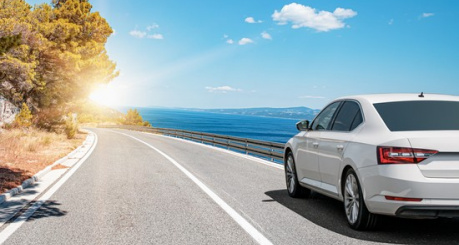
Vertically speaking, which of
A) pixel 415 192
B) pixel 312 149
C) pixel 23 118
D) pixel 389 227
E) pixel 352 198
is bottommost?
pixel 389 227

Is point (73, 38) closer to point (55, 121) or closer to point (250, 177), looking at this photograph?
point (55, 121)

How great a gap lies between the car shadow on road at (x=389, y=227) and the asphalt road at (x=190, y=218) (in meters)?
0.01

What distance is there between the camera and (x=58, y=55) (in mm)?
24891

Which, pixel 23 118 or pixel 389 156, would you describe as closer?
pixel 389 156

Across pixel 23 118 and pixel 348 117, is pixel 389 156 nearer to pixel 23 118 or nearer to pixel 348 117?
pixel 348 117

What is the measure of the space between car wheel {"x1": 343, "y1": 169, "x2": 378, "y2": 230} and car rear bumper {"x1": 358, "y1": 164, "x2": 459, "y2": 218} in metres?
0.48

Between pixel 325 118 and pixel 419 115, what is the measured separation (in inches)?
77.8

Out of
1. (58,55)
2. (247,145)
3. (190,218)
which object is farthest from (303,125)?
(58,55)

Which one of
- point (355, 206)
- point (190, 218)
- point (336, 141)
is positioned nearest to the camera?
point (355, 206)

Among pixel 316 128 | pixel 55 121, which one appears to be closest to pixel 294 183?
pixel 316 128

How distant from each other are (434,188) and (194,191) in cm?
518

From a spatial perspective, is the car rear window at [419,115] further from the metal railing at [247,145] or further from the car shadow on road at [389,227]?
the metal railing at [247,145]

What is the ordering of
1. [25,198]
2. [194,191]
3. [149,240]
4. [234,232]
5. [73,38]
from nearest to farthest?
[149,240]
[234,232]
[25,198]
[194,191]
[73,38]

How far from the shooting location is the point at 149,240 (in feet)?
16.6
